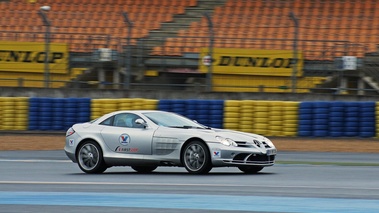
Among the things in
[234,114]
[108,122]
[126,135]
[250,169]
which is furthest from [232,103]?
[126,135]

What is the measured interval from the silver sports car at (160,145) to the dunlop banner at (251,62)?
34.0 ft

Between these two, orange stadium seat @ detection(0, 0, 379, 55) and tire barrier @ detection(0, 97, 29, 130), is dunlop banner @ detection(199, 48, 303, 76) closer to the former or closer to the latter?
orange stadium seat @ detection(0, 0, 379, 55)

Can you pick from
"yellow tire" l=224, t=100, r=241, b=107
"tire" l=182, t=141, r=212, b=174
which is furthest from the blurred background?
"tire" l=182, t=141, r=212, b=174

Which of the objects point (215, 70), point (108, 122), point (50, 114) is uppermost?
point (215, 70)

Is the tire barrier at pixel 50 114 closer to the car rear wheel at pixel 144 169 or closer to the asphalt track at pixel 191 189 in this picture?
the asphalt track at pixel 191 189

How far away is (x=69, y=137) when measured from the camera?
42.6 ft

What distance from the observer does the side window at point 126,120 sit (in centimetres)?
1262

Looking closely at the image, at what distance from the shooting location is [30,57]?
24.8 meters

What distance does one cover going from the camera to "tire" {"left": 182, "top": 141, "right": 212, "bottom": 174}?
11.8 m

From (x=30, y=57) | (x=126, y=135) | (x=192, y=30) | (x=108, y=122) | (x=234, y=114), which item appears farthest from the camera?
(x=192, y=30)

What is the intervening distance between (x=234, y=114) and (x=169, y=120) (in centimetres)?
913

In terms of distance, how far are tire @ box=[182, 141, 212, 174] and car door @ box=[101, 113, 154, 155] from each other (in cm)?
64

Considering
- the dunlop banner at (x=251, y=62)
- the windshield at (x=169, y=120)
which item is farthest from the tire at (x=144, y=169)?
the dunlop banner at (x=251, y=62)

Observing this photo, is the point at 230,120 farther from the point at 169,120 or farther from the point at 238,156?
the point at 238,156
